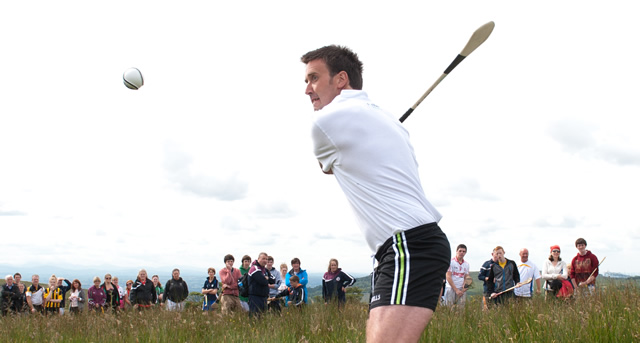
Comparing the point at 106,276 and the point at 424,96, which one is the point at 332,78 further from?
the point at 106,276

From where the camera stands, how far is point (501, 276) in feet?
Answer: 42.4

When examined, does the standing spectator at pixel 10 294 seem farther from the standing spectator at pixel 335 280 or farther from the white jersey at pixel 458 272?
the white jersey at pixel 458 272

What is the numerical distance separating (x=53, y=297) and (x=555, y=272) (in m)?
13.1

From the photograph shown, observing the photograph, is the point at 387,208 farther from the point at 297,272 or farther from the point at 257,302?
the point at 297,272

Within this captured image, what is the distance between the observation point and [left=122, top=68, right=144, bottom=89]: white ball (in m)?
11.0

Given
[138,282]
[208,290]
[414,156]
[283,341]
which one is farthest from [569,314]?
[138,282]

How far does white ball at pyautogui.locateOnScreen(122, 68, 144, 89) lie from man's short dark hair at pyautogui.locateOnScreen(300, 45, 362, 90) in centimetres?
849

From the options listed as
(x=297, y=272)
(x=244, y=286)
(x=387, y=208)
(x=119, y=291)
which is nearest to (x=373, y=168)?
(x=387, y=208)

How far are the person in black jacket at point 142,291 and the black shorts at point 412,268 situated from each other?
13416 millimetres

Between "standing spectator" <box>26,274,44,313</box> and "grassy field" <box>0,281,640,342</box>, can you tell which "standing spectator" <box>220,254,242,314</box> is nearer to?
"grassy field" <box>0,281,640,342</box>

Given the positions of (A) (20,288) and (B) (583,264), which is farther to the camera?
(A) (20,288)

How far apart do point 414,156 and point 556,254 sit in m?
11.1

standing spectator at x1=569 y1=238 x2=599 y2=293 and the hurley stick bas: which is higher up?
the hurley stick bas

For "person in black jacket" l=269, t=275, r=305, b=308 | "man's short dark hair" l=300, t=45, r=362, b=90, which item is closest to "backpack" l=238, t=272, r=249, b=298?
"person in black jacket" l=269, t=275, r=305, b=308
